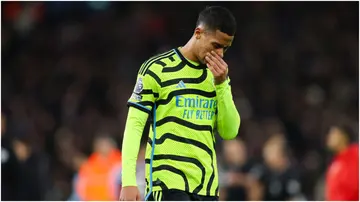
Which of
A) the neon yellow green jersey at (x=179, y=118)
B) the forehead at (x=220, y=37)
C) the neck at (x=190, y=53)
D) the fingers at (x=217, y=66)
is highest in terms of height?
the forehead at (x=220, y=37)

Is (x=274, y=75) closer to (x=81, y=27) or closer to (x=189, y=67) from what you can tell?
(x=81, y=27)

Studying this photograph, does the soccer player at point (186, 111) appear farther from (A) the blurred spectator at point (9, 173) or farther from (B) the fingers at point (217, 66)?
(A) the blurred spectator at point (9, 173)

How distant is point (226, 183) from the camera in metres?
12.9

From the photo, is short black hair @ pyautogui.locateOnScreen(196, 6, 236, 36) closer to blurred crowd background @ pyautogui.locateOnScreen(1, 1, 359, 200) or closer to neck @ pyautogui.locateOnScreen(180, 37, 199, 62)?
neck @ pyautogui.locateOnScreen(180, 37, 199, 62)

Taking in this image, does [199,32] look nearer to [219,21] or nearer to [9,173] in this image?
[219,21]

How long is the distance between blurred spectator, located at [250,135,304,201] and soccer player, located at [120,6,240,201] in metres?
5.78

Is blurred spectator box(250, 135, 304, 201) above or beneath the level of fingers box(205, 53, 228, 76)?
beneath

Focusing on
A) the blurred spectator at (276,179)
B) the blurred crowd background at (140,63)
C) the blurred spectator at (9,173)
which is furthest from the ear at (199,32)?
the blurred crowd background at (140,63)

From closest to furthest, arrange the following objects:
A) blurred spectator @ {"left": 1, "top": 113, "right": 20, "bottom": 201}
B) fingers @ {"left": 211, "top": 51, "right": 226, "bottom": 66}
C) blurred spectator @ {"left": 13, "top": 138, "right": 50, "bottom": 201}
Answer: fingers @ {"left": 211, "top": 51, "right": 226, "bottom": 66} < blurred spectator @ {"left": 1, "top": 113, "right": 20, "bottom": 201} < blurred spectator @ {"left": 13, "top": 138, "right": 50, "bottom": 201}

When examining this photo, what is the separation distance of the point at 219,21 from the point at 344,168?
192 inches

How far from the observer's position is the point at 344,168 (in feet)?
34.9

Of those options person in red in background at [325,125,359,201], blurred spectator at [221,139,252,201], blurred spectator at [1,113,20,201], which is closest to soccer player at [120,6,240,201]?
person in red in background at [325,125,359,201]

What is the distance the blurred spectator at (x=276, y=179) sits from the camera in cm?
1202

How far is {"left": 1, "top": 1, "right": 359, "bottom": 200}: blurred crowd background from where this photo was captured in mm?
16359
